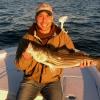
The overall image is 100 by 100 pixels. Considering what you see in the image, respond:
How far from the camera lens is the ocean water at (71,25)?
11670 mm

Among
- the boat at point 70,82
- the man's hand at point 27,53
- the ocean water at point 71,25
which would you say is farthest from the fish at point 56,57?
the ocean water at point 71,25

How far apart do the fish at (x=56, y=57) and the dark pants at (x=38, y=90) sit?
0.29 m

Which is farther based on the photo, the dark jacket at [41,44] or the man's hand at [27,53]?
the dark jacket at [41,44]

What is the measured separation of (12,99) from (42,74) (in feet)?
1.91

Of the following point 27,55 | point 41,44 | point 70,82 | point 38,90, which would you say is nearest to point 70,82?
point 70,82

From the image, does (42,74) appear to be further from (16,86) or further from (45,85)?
(16,86)

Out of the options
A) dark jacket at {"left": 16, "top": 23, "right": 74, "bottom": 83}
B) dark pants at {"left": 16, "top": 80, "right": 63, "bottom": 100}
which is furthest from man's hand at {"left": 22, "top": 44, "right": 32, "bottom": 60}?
dark pants at {"left": 16, "top": 80, "right": 63, "bottom": 100}

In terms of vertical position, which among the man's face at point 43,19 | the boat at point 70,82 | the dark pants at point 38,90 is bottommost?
the boat at point 70,82

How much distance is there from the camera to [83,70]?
18.4 feet

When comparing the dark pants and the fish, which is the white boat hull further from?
the fish

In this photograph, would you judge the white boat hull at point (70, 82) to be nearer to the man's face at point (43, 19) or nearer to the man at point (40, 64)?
the man at point (40, 64)

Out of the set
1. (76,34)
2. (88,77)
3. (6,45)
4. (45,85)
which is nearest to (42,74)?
(45,85)

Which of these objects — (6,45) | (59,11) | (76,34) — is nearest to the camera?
(6,45)

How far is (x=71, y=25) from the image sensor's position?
1446 cm
